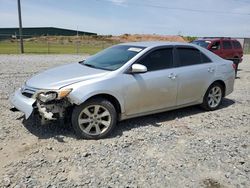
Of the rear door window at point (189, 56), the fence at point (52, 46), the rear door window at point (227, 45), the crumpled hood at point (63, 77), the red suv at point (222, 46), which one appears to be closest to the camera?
the crumpled hood at point (63, 77)

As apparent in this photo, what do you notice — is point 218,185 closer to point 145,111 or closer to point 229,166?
point 229,166

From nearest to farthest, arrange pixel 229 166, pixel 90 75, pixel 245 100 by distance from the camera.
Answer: pixel 229 166 → pixel 90 75 → pixel 245 100

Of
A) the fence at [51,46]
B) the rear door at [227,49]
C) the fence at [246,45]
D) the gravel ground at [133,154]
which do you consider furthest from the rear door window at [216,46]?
the fence at [246,45]

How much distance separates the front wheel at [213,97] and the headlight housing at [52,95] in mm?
3294

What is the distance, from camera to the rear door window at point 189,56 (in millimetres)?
5773

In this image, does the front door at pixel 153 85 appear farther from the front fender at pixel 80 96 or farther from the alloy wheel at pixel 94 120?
the front fender at pixel 80 96

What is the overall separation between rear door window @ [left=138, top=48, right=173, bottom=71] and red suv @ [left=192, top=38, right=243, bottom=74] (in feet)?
27.2

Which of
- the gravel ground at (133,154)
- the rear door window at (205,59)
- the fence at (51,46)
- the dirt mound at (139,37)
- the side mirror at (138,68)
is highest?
the dirt mound at (139,37)

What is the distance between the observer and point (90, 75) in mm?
4691

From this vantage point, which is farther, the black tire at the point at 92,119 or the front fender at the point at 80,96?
the black tire at the point at 92,119

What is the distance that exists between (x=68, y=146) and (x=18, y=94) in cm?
136

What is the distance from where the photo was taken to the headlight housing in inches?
168

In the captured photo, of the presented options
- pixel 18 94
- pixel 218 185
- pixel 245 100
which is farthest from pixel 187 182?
pixel 245 100

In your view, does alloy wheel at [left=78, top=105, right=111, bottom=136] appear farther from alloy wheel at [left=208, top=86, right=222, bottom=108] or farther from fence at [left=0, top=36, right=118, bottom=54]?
fence at [left=0, top=36, right=118, bottom=54]
